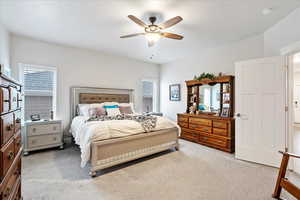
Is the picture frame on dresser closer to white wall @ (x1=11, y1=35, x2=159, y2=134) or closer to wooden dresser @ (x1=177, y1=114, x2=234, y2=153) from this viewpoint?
wooden dresser @ (x1=177, y1=114, x2=234, y2=153)

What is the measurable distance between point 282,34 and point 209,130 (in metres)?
2.52

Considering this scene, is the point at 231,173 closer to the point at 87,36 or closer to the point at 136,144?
the point at 136,144

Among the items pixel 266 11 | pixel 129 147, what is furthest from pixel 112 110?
pixel 266 11

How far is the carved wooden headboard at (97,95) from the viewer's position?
4.29 metres

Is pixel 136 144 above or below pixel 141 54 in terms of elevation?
below

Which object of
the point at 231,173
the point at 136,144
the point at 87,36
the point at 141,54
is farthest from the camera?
the point at 141,54

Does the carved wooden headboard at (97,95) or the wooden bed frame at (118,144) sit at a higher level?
the carved wooden headboard at (97,95)

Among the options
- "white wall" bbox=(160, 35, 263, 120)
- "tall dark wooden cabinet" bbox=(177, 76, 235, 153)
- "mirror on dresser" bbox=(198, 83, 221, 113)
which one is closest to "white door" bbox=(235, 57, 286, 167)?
"tall dark wooden cabinet" bbox=(177, 76, 235, 153)

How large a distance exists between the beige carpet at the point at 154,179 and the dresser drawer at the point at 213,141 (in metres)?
0.43

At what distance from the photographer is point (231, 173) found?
101 inches

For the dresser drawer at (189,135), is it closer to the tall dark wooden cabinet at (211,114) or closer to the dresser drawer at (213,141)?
the tall dark wooden cabinet at (211,114)

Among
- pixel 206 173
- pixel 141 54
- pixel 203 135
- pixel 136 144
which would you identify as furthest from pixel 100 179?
pixel 141 54

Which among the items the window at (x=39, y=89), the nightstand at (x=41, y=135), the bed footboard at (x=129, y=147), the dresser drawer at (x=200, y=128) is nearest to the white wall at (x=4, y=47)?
the window at (x=39, y=89)

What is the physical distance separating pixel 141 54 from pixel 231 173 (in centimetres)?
407
